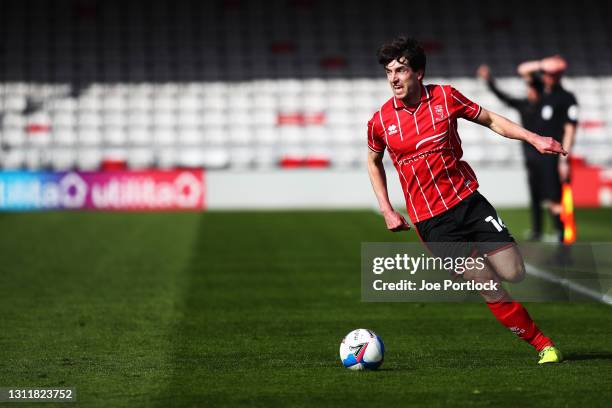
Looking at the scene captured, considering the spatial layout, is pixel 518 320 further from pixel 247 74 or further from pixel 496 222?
pixel 247 74

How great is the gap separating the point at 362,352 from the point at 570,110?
609cm

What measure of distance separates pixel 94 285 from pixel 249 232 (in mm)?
6670

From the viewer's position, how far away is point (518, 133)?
633 cm

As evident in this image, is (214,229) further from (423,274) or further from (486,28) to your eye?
(486,28)

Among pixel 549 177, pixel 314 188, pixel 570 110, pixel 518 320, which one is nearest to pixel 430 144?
pixel 518 320

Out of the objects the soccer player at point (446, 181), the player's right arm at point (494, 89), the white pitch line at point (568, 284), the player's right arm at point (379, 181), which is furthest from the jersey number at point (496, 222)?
the player's right arm at point (494, 89)

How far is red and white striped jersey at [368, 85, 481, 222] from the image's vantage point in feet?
21.3

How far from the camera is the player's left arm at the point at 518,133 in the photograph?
618 cm

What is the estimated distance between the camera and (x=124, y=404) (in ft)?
18.1

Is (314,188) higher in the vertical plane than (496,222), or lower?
higher

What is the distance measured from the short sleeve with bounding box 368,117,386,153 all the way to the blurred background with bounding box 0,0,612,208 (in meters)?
18.2

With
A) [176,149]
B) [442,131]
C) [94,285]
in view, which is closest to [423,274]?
[94,285]

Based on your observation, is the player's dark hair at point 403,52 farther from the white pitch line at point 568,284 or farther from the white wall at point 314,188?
the white wall at point 314,188

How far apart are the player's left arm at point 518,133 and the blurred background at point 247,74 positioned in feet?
60.5
